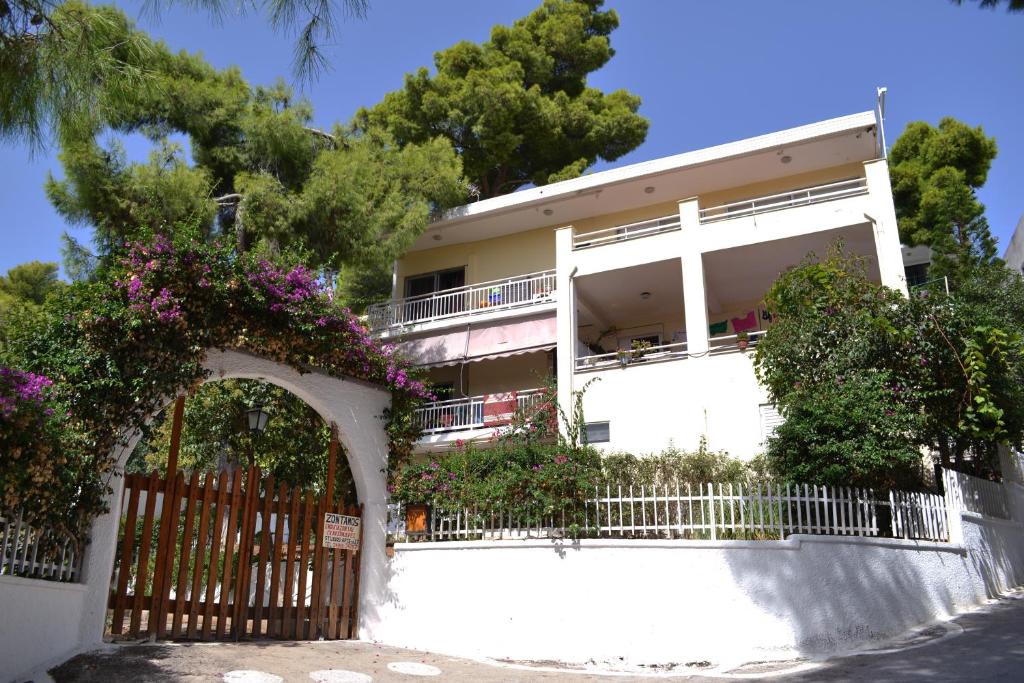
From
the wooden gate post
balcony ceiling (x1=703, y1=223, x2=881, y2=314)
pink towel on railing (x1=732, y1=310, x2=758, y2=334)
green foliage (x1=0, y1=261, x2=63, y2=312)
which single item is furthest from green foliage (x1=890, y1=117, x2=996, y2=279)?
green foliage (x1=0, y1=261, x2=63, y2=312)

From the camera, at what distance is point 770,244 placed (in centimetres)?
1705

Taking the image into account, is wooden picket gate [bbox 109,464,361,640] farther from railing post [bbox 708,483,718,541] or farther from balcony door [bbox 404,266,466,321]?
balcony door [bbox 404,266,466,321]

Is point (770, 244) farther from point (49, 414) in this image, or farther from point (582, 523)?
point (49, 414)

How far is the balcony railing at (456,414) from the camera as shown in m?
19.3

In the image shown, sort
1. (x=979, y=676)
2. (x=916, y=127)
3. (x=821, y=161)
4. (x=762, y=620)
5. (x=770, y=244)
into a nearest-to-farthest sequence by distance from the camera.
Result: 1. (x=979, y=676)
2. (x=762, y=620)
3. (x=770, y=244)
4. (x=821, y=161)
5. (x=916, y=127)

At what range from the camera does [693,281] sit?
17.2 metres

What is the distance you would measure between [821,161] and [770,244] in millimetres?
3104

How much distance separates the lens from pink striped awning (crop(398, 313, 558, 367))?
62.2ft

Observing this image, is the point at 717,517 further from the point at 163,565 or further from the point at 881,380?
the point at 163,565

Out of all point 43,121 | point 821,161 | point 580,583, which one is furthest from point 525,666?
point 821,161

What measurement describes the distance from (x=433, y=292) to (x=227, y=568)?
45.6 ft

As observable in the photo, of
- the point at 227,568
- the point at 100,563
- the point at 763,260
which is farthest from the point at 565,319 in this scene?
the point at 100,563

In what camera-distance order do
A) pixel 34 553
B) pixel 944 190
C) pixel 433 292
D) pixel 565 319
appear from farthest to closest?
1. pixel 944 190
2. pixel 433 292
3. pixel 565 319
4. pixel 34 553

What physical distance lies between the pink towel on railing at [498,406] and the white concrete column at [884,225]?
8.13 metres
